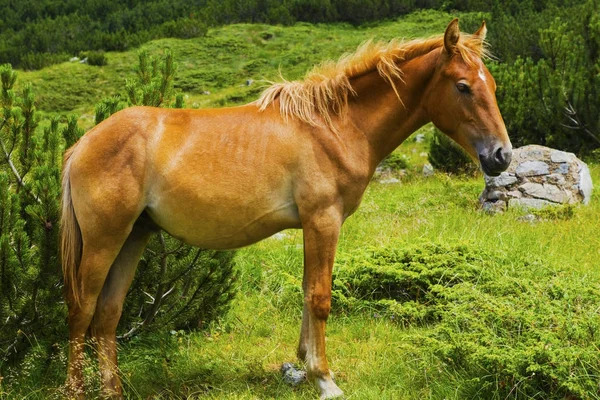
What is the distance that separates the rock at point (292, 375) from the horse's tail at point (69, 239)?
153 cm

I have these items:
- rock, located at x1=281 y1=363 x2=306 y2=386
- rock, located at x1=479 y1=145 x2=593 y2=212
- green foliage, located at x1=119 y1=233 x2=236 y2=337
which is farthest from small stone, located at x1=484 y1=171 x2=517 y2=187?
rock, located at x1=281 y1=363 x2=306 y2=386

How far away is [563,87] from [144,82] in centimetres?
1056

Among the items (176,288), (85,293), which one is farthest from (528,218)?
(85,293)

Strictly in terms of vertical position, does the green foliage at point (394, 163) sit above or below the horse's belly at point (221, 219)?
below

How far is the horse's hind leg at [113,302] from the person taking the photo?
4121mm

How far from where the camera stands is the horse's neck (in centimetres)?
409

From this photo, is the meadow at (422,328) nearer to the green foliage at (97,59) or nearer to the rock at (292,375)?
the rock at (292,375)

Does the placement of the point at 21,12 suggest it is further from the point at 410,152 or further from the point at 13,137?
the point at 13,137

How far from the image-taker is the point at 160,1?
52.4m

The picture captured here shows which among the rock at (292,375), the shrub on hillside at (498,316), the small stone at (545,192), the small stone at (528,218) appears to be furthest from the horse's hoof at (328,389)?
the small stone at (545,192)

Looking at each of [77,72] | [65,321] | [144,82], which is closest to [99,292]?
[65,321]

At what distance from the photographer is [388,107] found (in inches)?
163

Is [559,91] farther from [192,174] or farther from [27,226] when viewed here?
[27,226]

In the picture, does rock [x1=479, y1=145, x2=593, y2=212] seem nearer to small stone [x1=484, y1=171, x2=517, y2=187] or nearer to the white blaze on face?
small stone [x1=484, y1=171, x2=517, y2=187]
